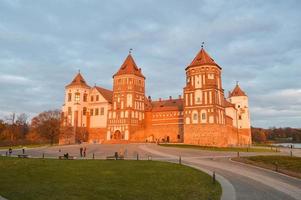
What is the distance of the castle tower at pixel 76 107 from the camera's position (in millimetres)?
71375

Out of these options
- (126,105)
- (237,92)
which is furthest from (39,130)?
(237,92)

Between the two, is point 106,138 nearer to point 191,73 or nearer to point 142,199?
point 191,73

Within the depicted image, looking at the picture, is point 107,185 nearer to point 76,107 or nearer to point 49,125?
point 49,125

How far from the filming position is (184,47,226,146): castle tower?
56.8 m

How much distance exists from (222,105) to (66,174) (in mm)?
47972

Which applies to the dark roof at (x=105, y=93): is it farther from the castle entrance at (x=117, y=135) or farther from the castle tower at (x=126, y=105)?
the castle entrance at (x=117, y=135)

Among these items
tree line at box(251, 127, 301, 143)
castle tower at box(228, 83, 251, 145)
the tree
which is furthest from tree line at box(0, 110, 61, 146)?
tree line at box(251, 127, 301, 143)

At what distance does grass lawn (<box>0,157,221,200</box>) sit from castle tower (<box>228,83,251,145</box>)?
6533 centimetres

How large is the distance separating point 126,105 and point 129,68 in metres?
9.05

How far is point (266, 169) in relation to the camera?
2317cm

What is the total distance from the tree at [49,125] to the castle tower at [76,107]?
2.84 meters

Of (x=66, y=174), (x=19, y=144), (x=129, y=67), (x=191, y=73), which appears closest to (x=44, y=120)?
(x=19, y=144)

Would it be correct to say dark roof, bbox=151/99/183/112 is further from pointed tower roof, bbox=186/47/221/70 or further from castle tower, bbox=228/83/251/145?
castle tower, bbox=228/83/251/145

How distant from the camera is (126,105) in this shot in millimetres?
69000
